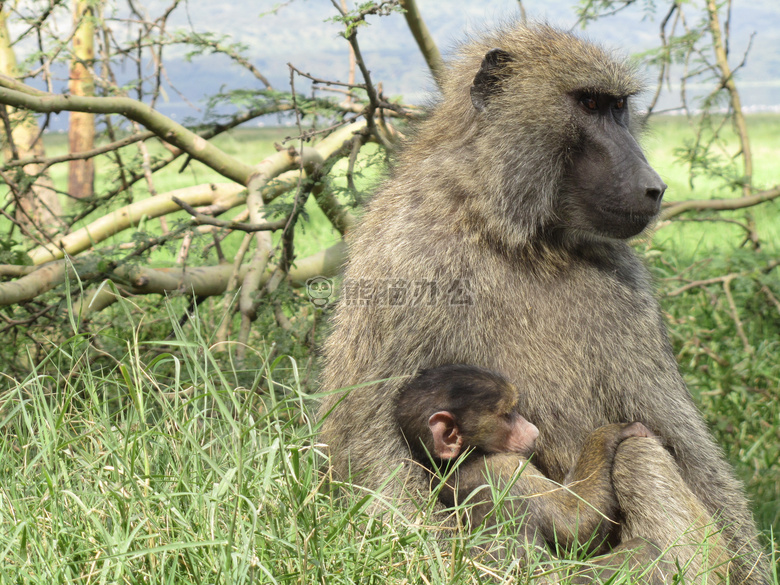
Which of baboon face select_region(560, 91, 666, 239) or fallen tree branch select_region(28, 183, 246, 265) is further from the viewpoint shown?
fallen tree branch select_region(28, 183, 246, 265)

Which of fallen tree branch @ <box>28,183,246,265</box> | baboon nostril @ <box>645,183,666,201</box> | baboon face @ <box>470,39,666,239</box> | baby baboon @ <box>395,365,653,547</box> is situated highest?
baboon face @ <box>470,39,666,239</box>

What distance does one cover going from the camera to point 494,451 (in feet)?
7.59

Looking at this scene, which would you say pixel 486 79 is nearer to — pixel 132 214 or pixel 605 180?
pixel 605 180

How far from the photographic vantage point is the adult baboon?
238 cm

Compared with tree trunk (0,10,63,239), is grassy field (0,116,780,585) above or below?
below

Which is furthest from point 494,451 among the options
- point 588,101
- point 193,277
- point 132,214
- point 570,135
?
point 132,214

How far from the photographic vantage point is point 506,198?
2.43 metres

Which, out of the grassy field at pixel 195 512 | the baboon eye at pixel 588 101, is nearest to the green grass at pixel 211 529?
the grassy field at pixel 195 512

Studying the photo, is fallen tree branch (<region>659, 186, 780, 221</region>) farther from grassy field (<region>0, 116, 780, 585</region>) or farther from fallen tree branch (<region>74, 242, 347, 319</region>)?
fallen tree branch (<region>74, 242, 347, 319</region>)

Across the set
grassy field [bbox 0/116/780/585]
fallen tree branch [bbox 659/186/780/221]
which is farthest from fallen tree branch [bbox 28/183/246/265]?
fallen tree branch [bbox 659/186/780/221]

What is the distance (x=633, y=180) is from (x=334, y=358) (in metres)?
1.13

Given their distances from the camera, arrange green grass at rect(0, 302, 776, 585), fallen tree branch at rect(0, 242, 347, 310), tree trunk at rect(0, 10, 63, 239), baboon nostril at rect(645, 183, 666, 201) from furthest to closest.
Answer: tree trunk at rect(0, 10, 63, 239) < fallen tree branch at rect(0, 242, 347, 310) < baboon nostril at rect(645, 183, 666, 201) < green grass at rect(0, 302, 776, 585)

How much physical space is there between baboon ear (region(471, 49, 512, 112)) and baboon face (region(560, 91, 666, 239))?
0.25 metres

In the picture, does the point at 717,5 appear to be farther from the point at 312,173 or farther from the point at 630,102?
the point at 312,173
